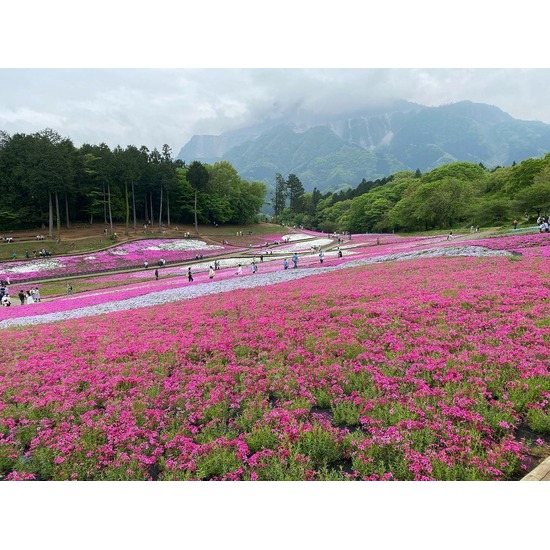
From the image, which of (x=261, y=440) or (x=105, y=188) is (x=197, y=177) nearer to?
(x=105, y=188)

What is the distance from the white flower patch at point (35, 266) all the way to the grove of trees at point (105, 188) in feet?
40.8

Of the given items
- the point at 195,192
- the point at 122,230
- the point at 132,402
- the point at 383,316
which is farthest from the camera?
the point at 195,192

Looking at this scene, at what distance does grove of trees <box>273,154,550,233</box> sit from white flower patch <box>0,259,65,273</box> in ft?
216

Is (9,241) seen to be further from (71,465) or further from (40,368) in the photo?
(71,465)

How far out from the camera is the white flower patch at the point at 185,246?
204 ft

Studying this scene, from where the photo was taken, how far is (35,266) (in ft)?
153

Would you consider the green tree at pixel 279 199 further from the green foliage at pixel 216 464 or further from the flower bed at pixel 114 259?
the green foliage at pixel 216 464

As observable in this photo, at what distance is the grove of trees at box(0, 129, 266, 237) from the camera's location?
6150 cm

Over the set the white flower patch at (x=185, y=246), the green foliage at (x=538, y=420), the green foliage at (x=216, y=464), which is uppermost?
the white flower patch at (x=185, y=246)

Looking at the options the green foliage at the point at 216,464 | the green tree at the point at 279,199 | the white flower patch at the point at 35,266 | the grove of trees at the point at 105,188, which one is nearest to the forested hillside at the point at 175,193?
the grove of trees at the point at 105,188

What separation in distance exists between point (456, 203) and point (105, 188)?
75.3 m

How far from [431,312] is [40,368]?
13165mm

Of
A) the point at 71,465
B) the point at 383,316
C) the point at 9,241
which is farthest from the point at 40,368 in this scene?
the point at 9,241

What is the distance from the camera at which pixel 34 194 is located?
6238 centimetres
